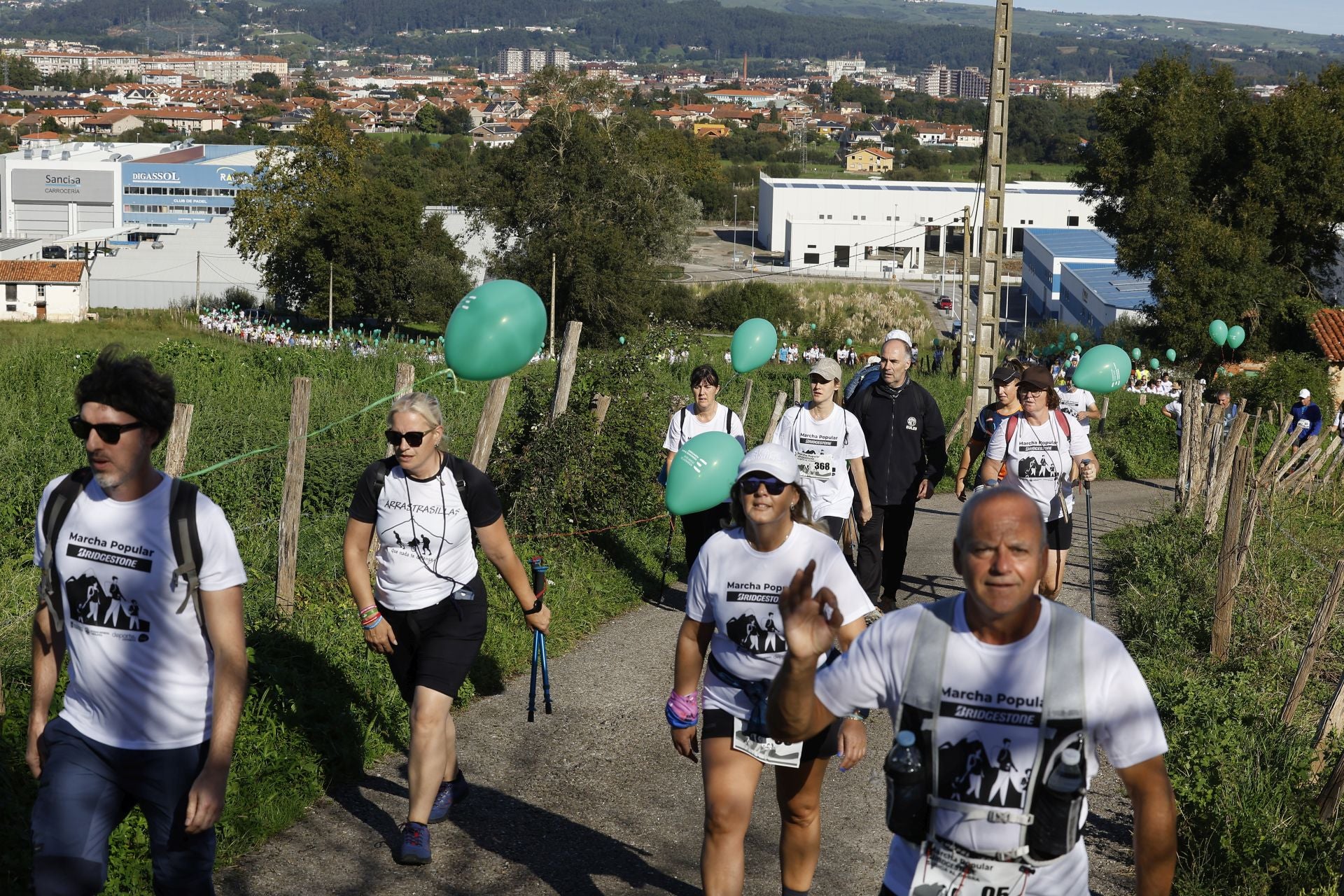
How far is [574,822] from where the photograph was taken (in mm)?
6000

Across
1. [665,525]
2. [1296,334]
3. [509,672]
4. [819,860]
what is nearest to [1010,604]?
[819,860]

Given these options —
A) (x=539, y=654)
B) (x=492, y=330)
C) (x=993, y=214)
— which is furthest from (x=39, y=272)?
(x=539, y=654)

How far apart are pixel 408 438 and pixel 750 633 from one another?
5.30ft

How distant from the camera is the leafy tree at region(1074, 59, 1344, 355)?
44031mm

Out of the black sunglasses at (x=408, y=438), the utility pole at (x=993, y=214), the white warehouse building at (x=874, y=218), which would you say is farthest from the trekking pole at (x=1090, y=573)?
the white warehouse building at (x=874, y=218)

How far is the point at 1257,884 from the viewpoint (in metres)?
5.40

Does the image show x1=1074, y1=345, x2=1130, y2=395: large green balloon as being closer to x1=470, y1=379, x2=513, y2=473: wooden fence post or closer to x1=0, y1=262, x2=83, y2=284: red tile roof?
x1=470, y1=379, x2=513, y2=473: wooden fence post

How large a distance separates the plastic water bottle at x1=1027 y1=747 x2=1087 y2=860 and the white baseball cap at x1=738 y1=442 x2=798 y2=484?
5.29ft

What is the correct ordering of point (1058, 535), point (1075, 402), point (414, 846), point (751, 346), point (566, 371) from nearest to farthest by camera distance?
point (414, 846), point (1058, 535), point (566, 371), point (751, 346), point (1075, 402)

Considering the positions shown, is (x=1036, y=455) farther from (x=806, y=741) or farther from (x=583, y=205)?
(x=583, y=205)

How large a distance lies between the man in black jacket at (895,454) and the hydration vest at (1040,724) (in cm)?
627

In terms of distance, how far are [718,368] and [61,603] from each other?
2325cm

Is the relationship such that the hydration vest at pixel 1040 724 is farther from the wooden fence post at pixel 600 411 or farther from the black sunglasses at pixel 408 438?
the wooden fence post at pixel 600 411

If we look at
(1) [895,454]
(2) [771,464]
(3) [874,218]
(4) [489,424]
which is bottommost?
(1) [895,454]
